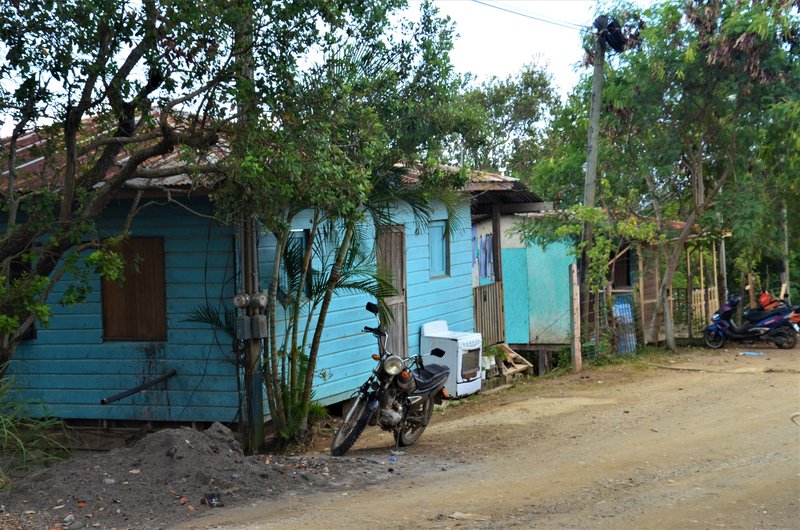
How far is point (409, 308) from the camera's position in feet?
44.8

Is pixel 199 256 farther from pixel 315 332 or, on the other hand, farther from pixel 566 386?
pixel 566 386

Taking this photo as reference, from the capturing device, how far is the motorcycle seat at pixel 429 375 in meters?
9.73

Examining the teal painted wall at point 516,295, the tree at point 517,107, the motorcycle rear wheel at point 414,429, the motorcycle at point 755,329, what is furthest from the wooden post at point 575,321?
the tree at point 517,107

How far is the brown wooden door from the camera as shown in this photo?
13.1 metres

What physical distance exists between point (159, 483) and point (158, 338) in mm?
4002

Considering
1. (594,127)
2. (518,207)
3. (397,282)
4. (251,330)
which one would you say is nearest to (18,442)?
(251,330)

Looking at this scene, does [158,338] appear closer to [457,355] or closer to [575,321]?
[457,355]

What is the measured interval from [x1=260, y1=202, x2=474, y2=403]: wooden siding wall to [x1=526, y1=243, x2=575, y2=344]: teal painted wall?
3.47 m

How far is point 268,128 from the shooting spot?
27.5 feet

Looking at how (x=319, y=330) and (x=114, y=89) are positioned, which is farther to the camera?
(x=319, y=330)

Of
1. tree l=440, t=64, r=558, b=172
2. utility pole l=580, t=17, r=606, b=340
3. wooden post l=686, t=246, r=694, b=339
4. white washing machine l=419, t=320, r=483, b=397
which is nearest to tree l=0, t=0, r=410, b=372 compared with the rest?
white washing machine l=419, t=320, r=483, b=397

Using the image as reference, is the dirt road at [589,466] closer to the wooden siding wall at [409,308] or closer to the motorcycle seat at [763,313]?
the wooden siding wall at [409,308]

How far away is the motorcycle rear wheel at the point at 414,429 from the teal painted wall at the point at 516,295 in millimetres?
8969

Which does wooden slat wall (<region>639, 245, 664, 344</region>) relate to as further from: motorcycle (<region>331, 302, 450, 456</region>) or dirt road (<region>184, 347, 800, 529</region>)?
motorcycle (<region>331, 302, 450, 456</region>)
